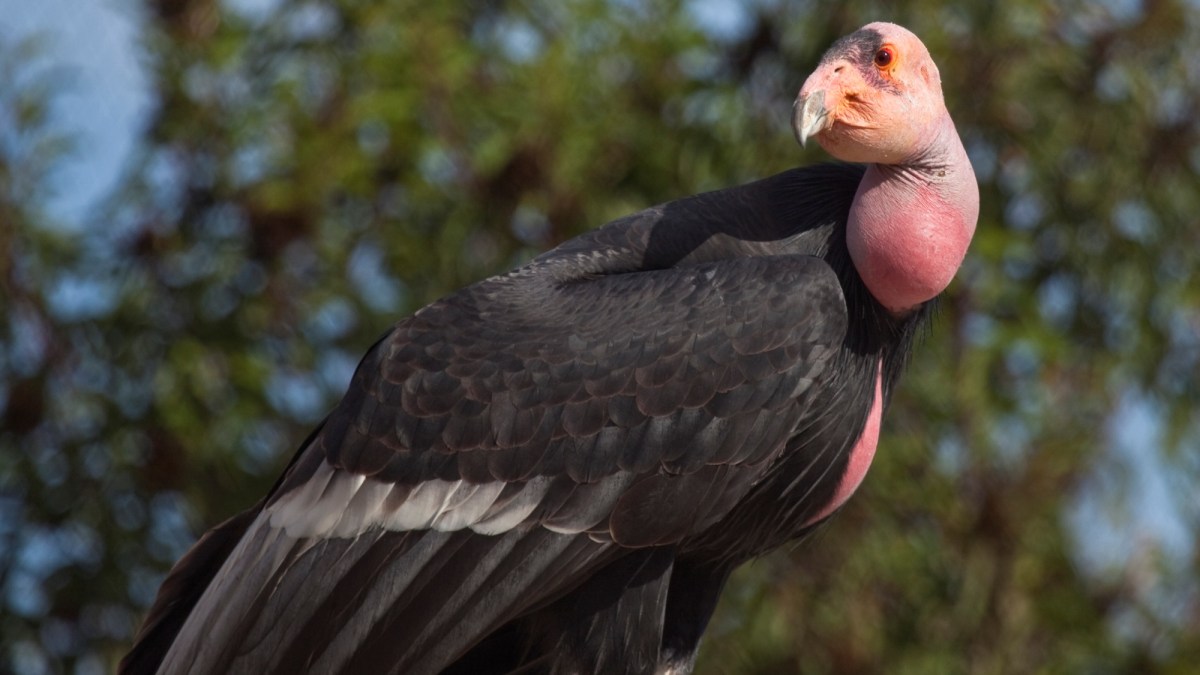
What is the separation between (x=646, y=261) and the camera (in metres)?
4.69

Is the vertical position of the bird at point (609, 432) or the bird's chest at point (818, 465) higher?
the bird at point (609, 432)

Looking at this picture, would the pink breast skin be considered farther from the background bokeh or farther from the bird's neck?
the background bokeh

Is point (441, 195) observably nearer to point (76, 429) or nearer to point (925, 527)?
point (76, 429)

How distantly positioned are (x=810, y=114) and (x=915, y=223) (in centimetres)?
35

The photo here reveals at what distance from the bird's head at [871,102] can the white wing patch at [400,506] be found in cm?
101

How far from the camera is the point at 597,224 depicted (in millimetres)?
7422

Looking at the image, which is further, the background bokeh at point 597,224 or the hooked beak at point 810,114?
the background bokeh at point 597,224

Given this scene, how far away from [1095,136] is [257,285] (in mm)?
3401

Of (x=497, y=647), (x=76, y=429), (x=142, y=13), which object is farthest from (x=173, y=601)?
(x=142, y=13)

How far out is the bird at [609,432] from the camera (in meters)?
4.28

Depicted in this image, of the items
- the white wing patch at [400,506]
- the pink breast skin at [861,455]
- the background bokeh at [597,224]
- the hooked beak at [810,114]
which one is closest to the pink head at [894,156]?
the hooked beak at [810,114]

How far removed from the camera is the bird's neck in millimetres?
4426

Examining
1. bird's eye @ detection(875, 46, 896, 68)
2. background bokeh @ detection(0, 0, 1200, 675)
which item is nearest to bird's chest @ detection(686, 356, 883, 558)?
bird's eye @ detection(875, 46, 896, 68)

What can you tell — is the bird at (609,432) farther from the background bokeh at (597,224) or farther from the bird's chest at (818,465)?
the background bokeh at (597,224)
